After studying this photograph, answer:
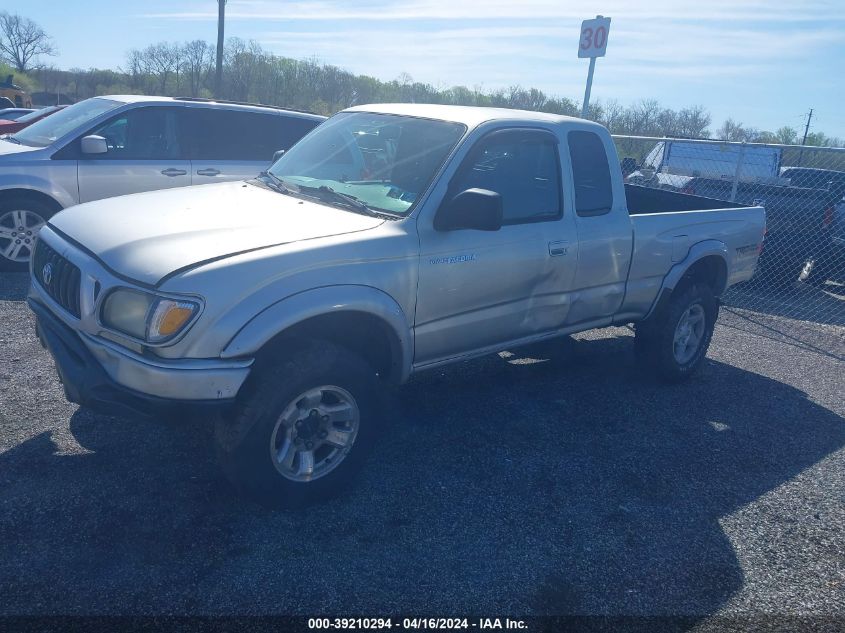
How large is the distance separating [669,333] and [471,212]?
2567 mm

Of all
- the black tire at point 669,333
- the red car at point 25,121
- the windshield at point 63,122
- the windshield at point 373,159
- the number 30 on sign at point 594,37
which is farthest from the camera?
the number 30 on sign at point 594,37

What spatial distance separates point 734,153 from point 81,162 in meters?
8.66

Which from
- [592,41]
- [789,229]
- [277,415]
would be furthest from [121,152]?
[789,229]

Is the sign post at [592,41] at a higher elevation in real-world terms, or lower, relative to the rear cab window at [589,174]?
higher

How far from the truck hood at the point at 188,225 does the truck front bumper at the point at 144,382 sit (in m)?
0.37

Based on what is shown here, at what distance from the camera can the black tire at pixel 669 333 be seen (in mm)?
5719

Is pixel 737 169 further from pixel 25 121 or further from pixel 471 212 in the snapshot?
pixel 25 121

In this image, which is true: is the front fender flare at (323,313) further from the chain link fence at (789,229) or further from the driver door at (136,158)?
the chain link fence at (789,229)

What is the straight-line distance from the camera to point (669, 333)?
225 inches

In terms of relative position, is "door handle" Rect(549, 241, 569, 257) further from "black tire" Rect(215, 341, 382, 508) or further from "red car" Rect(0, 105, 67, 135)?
"red car" Rect(0, 105, 67, 135)

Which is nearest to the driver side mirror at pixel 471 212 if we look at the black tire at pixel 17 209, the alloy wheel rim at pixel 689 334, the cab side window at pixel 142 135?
the alloy wheel rim at pixel 689 334

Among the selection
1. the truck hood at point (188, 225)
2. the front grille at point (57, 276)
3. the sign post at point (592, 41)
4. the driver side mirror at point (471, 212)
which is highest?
the sign post at point (592, 41)

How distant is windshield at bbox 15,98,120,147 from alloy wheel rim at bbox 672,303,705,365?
5898 millimetres

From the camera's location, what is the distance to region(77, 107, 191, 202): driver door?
7.25 m
